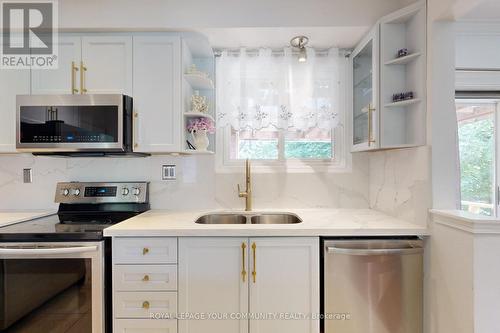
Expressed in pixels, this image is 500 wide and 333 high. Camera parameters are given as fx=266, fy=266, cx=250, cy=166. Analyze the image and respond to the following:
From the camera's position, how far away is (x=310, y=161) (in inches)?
89.2

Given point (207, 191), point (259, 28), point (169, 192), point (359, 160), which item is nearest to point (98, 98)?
point (169, 192)

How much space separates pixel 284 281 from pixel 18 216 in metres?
1.94

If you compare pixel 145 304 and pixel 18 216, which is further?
pixel 18 216

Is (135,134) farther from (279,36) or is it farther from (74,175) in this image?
(279,36)

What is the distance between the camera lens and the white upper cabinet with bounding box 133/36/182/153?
72.3 inches

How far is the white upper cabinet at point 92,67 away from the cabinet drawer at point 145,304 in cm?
130

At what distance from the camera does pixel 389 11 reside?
1807 millimetres

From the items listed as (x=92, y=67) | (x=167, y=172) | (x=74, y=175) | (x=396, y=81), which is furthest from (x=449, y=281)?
(x=74, y=175)

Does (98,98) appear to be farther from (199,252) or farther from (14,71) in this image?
(199,252)

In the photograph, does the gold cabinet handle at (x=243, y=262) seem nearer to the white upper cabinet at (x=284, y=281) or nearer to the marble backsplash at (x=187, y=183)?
the white upper cabinet at (x=284, y=281)

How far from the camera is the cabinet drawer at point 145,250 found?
5.04ft

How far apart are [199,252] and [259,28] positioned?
5.02 feet

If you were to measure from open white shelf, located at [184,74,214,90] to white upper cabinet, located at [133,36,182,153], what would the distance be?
0.29 feet

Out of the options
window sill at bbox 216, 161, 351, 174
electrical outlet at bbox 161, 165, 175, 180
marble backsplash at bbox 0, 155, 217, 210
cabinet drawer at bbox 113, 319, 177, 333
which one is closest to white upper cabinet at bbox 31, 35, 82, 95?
marble backsplash at bbox 0, 155, 217, 210
